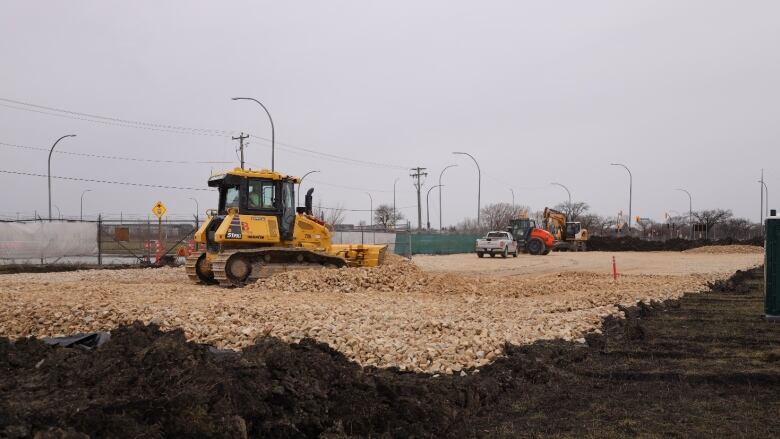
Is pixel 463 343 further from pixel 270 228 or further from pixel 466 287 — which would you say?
pixel 270 228

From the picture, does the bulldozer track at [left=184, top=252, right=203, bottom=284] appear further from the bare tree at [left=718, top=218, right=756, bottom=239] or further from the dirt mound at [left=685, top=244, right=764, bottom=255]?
the bare tree at [left=718, top=218, right=756, bottom=239]

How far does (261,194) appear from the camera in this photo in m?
18.2

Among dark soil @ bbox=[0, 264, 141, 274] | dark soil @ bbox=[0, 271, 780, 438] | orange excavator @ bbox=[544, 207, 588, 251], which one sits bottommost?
dark soil @ bbox=[0, 271, 780, 438]

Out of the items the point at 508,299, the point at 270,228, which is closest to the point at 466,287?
the point at 508,299

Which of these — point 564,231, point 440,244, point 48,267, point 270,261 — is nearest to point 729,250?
point 564,231

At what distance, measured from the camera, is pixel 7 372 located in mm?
6246

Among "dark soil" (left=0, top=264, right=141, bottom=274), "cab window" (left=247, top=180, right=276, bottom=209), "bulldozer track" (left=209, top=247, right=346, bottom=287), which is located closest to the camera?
→ "bulldozer track" (left=209, top=247, right=346, bottom=287)

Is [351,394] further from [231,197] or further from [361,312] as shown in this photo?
[231,197]

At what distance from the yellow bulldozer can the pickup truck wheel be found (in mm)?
30721

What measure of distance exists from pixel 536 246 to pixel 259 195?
109 ft

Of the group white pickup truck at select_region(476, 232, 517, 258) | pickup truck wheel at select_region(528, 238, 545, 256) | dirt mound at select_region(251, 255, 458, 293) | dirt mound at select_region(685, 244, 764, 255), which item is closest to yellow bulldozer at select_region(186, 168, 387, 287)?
dirt mound at select_region(251, 255, 458, 293)

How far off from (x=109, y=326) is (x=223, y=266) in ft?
21.7

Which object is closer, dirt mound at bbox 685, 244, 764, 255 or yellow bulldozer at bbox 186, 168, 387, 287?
yellow bulldozer at bbox 186, 168, 387, 287

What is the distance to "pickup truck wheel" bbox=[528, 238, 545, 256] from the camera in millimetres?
48062
